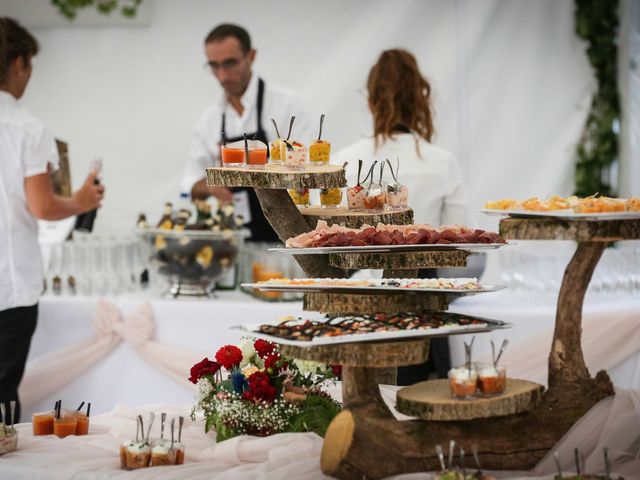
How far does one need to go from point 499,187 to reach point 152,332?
2.25 meters

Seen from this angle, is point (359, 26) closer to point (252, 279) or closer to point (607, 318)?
point (252, 279)

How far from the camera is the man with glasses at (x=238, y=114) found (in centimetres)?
547

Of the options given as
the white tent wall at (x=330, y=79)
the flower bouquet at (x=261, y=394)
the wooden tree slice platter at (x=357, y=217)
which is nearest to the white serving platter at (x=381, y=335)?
the flower bouquet at (x=261, y=394)

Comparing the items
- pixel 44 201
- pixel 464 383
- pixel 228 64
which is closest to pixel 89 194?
pixel 44 201

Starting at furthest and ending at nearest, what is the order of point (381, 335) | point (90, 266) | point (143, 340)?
point (90, 266), point (143, 340), point (381, 335)

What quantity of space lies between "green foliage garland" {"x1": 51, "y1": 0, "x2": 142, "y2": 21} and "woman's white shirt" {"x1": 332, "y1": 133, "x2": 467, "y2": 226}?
2249 mm

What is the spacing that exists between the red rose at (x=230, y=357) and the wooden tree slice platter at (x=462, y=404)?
2.00 ft

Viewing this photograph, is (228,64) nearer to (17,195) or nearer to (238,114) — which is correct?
(238,114)

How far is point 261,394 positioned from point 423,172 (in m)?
1.80

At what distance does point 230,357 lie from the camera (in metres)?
3.12

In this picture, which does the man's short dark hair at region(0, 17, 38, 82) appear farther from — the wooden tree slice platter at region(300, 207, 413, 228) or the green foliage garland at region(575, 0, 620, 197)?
the green foliage garland at region(575, 0, 620, 197)

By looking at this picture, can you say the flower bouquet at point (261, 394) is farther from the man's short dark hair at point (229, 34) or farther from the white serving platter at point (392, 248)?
the man's short dark hair at point (229, 34)

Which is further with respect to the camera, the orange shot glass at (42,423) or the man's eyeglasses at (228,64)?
the man's eyeglasses at (228,64)

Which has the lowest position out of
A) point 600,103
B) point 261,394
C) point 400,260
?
point 261,394
